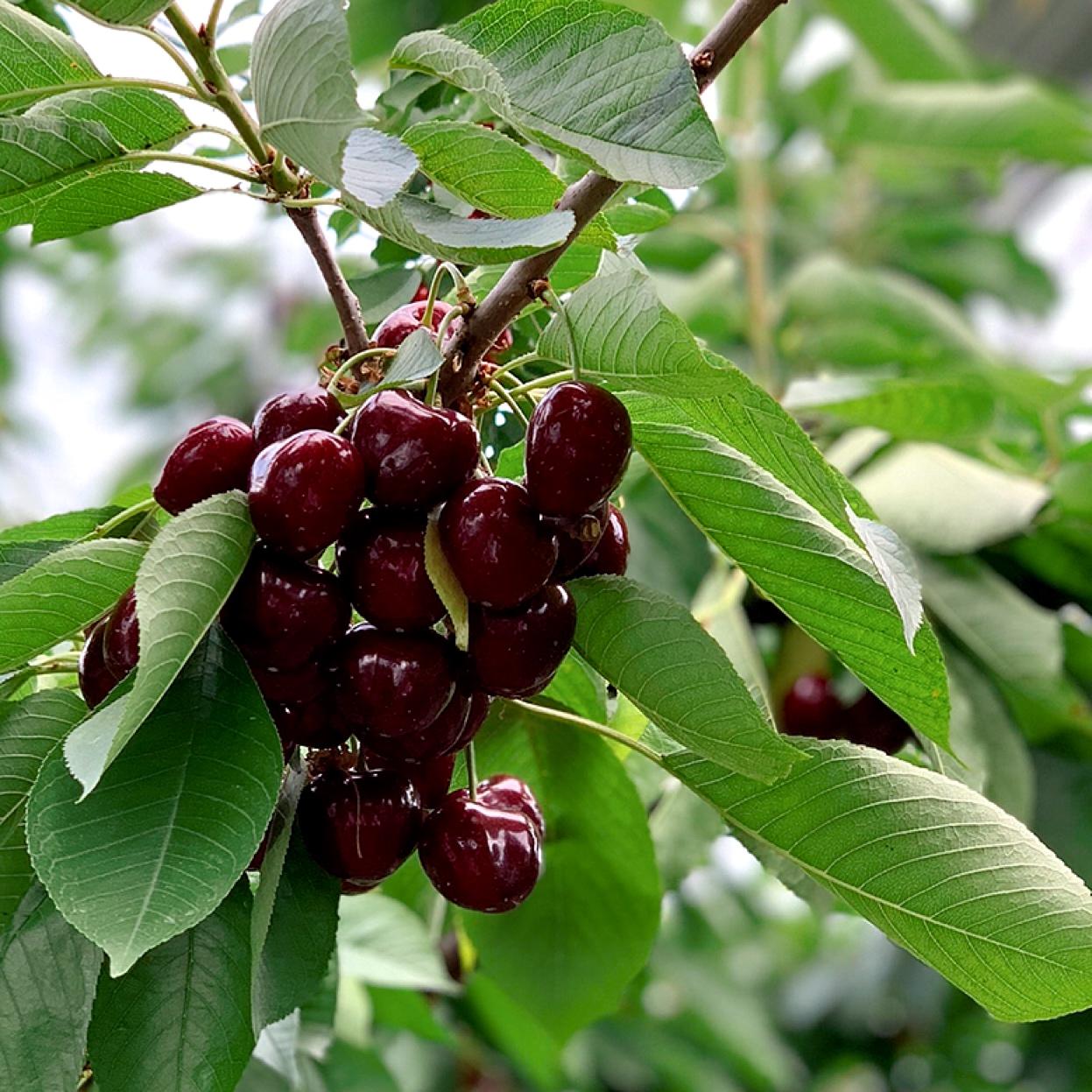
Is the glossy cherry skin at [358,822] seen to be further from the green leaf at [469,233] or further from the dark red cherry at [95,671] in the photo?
the green leaf at [469,233]

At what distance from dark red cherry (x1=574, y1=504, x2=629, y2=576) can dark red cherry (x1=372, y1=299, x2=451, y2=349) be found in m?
0.09

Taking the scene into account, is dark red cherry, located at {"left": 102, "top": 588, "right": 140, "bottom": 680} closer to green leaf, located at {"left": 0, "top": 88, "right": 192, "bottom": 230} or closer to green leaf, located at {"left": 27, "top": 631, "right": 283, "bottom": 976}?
green leaf, located at {"left": 27, "top": 631, "right": 283, "bottom": 976}

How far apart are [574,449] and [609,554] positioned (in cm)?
8

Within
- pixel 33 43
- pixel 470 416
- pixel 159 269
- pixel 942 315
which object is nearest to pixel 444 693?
pixel 470 416

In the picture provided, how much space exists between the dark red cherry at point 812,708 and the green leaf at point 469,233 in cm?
56

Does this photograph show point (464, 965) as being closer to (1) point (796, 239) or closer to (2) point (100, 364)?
(1) point (796, 239)

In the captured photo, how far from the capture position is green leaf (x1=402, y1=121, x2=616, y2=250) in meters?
0.41

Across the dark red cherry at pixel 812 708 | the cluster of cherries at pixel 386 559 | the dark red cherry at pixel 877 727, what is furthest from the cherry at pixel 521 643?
the dark red cherry at pixel 812 708

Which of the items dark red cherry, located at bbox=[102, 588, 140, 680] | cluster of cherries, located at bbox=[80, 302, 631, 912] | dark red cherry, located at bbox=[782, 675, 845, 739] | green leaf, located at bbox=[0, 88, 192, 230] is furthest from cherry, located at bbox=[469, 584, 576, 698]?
dark red cherry, located at bbox=[782, 675, 845, 739]

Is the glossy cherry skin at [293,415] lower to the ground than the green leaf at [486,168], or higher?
lower

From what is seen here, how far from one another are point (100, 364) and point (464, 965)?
6.85 ft

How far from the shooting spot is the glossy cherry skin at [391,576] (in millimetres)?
412

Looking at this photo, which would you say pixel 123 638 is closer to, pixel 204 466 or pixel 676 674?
pixel 204 466

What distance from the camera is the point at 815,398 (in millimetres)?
818
